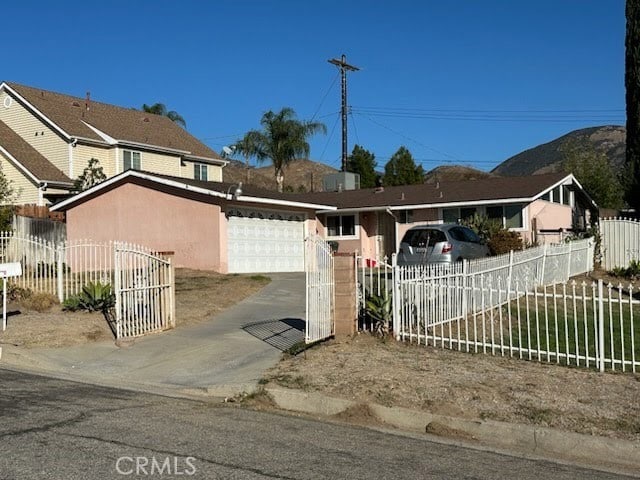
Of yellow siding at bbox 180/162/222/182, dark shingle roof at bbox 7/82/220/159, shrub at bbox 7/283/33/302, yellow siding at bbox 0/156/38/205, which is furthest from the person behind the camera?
yellow siding at bbox 180/162/222/182

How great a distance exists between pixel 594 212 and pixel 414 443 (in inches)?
1187

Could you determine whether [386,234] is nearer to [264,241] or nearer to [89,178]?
[264,241]

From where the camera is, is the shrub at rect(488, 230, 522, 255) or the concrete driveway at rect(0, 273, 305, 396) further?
the shrub at rect(488, 230, 522, 255)

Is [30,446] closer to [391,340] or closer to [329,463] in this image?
[329,463]

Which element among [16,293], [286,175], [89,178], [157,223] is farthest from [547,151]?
[16,293]

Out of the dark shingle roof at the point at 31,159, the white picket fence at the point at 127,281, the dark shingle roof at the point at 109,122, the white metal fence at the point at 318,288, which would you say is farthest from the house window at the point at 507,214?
the dark shingle roof at the point at 31,159

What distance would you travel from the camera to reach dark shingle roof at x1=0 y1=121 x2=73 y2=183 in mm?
31130

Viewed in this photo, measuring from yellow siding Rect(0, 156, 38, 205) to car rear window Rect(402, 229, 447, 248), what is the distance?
1978 centimetres

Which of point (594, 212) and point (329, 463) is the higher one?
point (594, 212)

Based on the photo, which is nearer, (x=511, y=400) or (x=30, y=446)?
(x=30, y=446)

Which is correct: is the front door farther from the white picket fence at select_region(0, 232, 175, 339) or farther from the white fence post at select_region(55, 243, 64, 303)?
the white fence post at select_region(55, 243, 64, 303)

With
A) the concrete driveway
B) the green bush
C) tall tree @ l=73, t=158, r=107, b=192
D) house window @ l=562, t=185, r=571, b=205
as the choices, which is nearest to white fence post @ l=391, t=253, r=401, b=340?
the concrete driveway

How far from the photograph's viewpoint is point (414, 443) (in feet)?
21.8

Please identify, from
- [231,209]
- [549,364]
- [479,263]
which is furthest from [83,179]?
[549,364]
